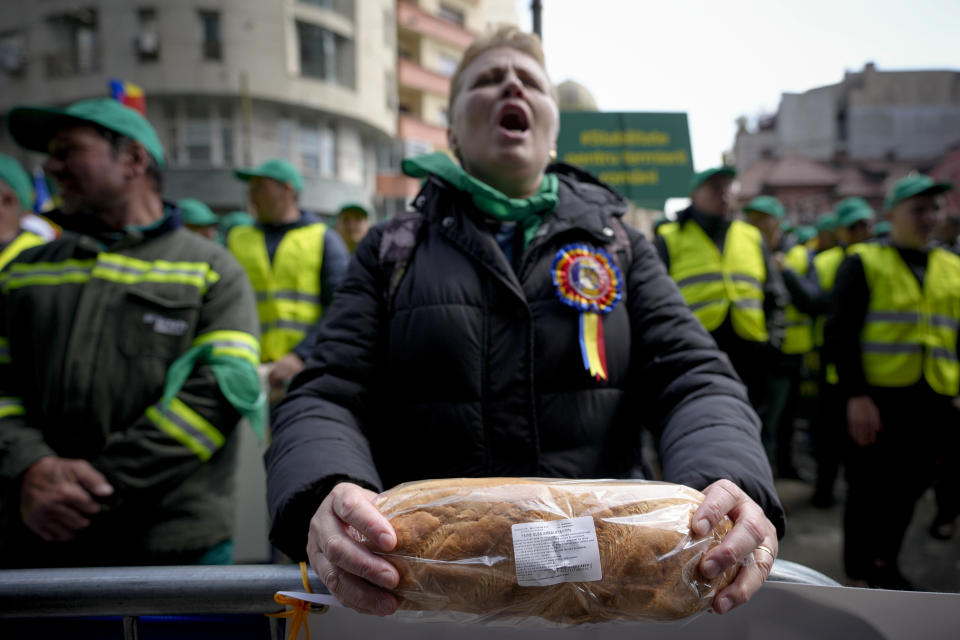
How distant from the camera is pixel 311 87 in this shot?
22.2 meters

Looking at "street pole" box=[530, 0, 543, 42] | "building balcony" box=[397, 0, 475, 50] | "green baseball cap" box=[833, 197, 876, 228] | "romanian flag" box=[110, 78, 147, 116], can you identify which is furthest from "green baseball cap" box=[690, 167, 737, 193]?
"building balcony" box=[397, 0, 475, 50]

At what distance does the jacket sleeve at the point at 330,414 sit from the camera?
1091mm

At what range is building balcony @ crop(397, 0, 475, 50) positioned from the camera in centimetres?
2893

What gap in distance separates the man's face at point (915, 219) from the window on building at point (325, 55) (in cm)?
2301

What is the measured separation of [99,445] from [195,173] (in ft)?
71.6

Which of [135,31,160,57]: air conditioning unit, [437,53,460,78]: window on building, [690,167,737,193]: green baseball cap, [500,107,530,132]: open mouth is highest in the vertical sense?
[437,53,460,78]: window on building

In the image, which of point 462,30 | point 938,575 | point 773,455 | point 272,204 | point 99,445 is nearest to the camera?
point 99,445

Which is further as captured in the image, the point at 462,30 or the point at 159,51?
the point at 462,30

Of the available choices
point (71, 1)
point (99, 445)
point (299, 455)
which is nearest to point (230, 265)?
point (99, 445)

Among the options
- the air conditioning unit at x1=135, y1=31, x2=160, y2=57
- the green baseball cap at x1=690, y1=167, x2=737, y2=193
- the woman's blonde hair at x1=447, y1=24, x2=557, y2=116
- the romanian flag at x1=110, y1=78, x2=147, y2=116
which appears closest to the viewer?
the woman's blonde hair at x1=447, y1=24, x2=557, y2=116

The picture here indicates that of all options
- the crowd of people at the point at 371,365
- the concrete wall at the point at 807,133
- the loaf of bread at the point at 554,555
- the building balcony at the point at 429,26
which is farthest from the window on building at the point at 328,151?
the loaf of bread at the point at 554,555

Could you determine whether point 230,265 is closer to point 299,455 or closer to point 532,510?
point 299,455

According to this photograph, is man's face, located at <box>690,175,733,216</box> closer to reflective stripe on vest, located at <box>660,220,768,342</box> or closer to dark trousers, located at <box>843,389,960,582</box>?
reflective stripe on vest, located at <box>660,220,768,342</box>

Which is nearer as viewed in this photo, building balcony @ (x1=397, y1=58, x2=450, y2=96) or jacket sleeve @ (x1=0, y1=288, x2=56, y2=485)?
jacket sleeve @ (x1=0, y1=288, x2=56, y2=485)
